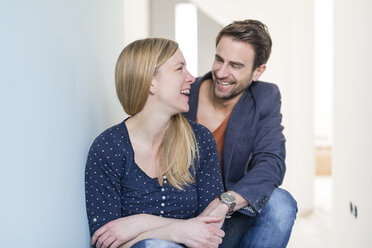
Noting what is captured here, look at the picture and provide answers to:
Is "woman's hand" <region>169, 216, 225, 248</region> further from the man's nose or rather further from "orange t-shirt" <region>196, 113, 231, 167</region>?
the man's nose

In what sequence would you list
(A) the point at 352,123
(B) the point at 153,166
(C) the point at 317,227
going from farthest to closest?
(C) the point at 317,227, (A) the point at 352,123, (B) the point at 153,166

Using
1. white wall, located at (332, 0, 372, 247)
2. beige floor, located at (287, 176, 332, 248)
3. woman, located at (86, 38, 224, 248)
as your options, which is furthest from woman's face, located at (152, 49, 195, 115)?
beige floor, located at (287, 176, 332, 248)

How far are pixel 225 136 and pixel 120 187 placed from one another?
0.59 metres

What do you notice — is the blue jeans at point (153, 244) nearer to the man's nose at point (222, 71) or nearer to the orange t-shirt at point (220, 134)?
the orange t-shirt at point (220, 134)

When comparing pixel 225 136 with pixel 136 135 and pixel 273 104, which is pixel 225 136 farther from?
pixel 136 135

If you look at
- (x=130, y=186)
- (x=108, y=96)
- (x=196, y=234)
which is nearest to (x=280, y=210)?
(x=196, y=234)

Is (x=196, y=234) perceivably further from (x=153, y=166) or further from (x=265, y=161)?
(x=265, y=161)

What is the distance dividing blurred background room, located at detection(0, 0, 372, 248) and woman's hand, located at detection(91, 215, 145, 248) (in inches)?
2.6

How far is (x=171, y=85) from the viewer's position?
57.3 inches

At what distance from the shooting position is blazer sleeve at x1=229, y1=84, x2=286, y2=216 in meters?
1.61

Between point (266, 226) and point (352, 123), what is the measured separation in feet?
3.11

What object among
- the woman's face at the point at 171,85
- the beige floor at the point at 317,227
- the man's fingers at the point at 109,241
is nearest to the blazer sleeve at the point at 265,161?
the woman's face at the point at 171,85

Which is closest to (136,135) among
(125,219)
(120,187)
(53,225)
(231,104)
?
(120,187)

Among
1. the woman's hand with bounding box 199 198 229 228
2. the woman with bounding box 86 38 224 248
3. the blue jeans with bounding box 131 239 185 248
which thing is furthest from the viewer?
the woman's hand with bounding box 199 198 229 228
